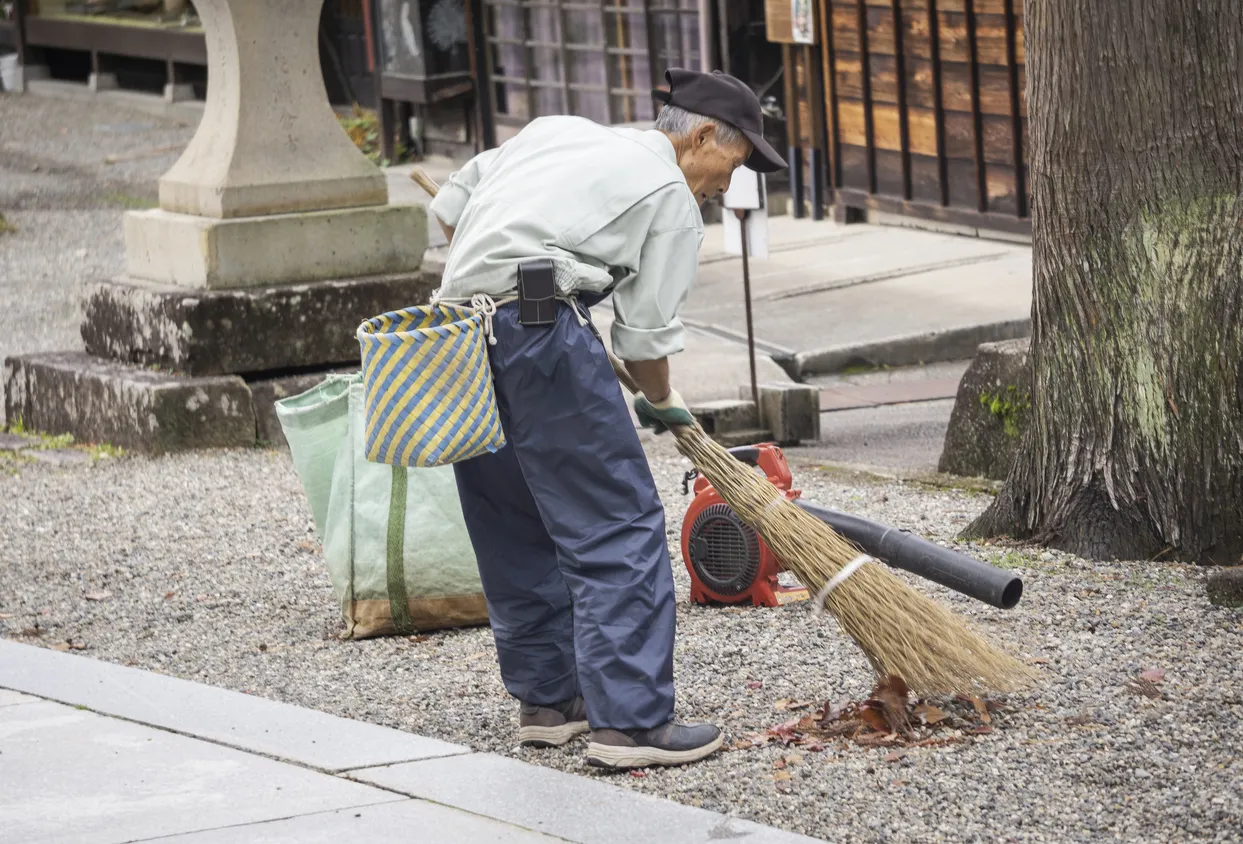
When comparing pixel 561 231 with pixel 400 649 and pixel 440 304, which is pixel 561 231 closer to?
pixel 440 304

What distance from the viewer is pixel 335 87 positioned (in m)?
20.0

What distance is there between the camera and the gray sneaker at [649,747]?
3734 mm

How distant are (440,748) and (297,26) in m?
4.92

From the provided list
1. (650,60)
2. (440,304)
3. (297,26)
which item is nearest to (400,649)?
(440,304)

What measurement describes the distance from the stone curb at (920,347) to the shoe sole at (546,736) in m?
6.15

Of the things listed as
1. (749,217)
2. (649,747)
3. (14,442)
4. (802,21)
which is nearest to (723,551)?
(649,747)

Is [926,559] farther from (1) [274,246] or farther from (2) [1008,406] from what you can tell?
(1) [274,246]

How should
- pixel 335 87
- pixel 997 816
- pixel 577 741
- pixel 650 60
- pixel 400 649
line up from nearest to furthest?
1. pixel 997 816
2. pixel 577 741
3. pixel 400 649
4. pixel 650 60
5. pixel 335 87

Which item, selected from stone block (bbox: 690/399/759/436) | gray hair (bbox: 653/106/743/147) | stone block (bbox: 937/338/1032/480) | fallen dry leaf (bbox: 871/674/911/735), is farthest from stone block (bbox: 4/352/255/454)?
fallen dry leaf (bbox: 871/674/911/735)

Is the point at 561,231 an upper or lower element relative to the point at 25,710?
upper

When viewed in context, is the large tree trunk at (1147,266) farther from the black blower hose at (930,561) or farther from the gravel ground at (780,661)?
the black blower hose at (930,561)

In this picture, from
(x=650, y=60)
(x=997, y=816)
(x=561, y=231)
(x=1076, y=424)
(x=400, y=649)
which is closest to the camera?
(x=997, y=816)

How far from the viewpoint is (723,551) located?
15.8 feet

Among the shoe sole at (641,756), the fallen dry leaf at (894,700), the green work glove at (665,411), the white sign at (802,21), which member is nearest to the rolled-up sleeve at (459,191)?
the green work glove at (665,411)
